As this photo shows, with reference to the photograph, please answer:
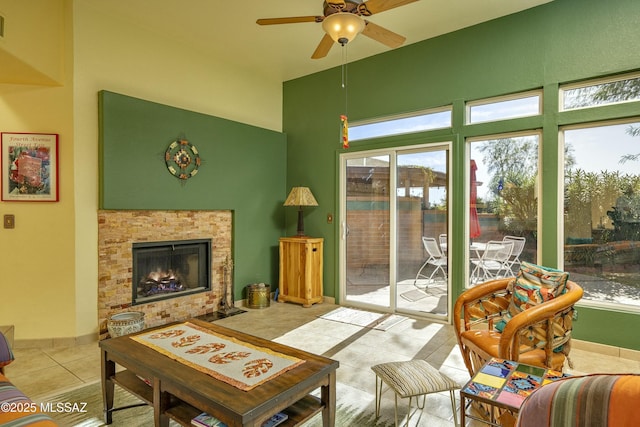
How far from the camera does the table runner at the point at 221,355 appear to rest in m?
1.76

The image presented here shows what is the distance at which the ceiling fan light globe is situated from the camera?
Result: 2512 mm

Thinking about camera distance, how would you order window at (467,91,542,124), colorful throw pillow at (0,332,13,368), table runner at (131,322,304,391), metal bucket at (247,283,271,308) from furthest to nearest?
metal bucket at (247,283,271,308)
window at (467,91,542,124)
colorful throw pillow at (0,332,13,368)
table runner at (131,322,304,391)

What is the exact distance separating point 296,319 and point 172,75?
10.8ft

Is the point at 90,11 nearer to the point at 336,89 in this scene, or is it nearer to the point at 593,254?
the point at 336,89

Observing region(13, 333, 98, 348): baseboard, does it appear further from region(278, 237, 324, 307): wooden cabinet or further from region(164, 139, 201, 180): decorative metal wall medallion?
region(278, 237, 324, 307): wooden cabinet

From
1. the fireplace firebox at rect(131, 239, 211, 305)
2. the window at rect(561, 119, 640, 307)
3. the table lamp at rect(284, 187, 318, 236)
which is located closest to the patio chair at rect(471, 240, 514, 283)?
the window at rect(561, 119, 640, 307)

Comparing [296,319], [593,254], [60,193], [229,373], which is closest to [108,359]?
[229,373]

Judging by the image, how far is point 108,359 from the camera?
2.18 metres

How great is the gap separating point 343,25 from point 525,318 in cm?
226

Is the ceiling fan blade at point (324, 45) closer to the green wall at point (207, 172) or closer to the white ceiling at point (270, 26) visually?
the white ceiling at point (270, 26)

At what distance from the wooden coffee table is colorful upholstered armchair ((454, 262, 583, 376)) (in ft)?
3.49

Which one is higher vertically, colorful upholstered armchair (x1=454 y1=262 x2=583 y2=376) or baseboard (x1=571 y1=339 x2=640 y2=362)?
colorful upholstered armchair (x1=454 y1=262 x2=583 y2=376)

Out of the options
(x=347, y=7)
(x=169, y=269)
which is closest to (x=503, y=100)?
(x=347, y=7)

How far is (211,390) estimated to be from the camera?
161 cm
